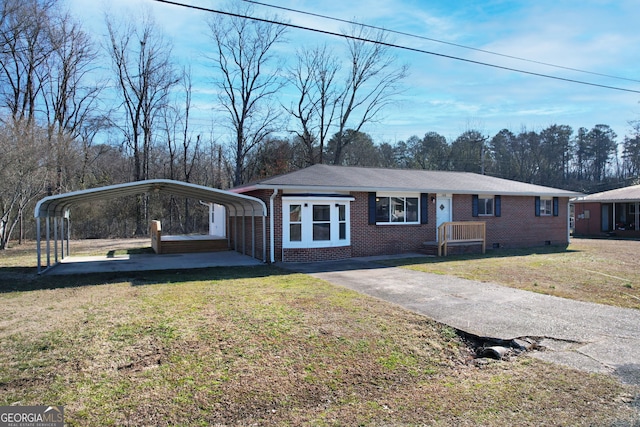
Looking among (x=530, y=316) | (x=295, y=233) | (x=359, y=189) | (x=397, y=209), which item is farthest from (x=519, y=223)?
(x=530, y=316)

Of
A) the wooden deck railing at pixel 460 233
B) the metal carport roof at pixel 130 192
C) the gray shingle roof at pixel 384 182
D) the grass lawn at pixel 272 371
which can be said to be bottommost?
the grass lawn at pixel 272 371

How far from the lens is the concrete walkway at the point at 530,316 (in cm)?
465

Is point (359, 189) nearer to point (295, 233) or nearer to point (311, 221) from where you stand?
point (311, 221)

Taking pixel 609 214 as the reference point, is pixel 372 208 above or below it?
above

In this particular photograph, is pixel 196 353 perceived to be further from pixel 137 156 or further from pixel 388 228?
pixel 137 156

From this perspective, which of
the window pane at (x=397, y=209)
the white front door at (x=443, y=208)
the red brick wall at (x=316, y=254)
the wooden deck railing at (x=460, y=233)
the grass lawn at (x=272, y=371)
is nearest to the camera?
the grass lawn at (x=272, y=371)

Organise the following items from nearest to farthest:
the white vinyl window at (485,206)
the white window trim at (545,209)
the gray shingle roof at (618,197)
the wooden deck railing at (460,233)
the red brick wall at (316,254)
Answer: the red brick wall at (316,254) < the wooden deck railing at (460,233) < the white vinyl window at (485,206) < the white window trim at (545,209) < the gray shingle roof at (618,197)

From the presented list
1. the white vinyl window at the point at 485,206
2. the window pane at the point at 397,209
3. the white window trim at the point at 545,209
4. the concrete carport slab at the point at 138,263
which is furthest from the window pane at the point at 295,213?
the white window trim at the point at 545,209

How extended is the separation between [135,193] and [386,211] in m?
8.85

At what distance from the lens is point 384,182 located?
48.9 feet

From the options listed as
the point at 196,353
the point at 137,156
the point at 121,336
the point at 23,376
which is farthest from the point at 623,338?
the point at 137,156

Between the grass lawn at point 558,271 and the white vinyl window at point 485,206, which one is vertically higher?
the white vinyl window at point 485,206

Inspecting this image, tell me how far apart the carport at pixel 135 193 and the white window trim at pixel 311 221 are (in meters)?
0.72

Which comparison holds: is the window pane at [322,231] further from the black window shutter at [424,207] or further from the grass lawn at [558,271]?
the black window shutter at [424,207]
